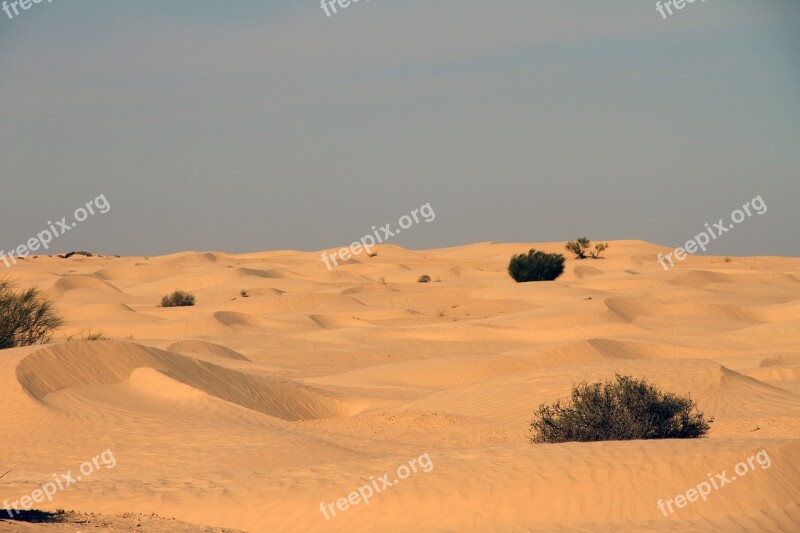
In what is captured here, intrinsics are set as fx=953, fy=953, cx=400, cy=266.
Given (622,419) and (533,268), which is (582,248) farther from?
(622,419)

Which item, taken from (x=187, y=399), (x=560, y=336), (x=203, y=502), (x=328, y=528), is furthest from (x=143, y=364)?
(x=560, y=336)

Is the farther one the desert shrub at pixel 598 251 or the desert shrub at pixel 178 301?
the desert shrub at pixel 598 251

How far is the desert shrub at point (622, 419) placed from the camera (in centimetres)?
1237

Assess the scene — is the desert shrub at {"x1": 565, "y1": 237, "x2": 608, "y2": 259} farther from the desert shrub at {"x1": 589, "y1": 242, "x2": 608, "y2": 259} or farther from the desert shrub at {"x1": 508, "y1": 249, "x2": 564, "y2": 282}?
the desert shrub at {"x1": 508, "y1": 249, "x2": 564, "y2": 282}

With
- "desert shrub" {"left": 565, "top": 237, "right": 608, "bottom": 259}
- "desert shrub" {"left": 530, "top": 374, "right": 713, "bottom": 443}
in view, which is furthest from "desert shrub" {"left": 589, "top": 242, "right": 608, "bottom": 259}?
"desert shrub" {"left": 530, "top": 374, "right": 713, "bottom": 443}

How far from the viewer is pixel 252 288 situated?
1829 inches

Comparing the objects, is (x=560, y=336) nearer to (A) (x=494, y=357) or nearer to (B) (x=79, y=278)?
(A) (x=494, y=357)

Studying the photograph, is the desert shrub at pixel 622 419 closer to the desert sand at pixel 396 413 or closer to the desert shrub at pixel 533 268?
the desert sand at pixel 396 413

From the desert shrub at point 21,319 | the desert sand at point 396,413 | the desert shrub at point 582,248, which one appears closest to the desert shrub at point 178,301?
the desert sand at point 396,413

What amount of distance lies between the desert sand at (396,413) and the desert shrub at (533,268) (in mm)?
8023

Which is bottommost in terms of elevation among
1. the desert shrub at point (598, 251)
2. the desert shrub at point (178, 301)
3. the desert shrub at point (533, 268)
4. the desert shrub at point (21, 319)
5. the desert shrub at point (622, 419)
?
the desert shrub at point (598, 251)

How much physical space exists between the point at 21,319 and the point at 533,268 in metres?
30.7

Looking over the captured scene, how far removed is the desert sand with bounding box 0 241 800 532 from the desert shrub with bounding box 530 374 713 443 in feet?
1.81

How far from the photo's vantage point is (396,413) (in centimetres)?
1614
